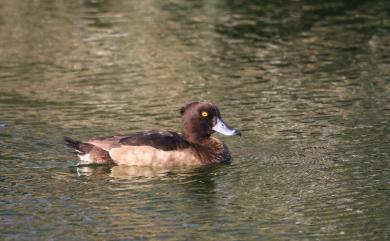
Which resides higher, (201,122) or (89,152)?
(201,122)

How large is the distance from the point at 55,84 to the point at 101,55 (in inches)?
107

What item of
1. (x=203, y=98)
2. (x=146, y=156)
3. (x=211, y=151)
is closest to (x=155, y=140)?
(x=146, y=156)

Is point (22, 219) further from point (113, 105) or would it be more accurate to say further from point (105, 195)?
point (113, 105)

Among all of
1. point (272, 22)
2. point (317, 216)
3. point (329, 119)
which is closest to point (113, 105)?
point (329, 119)

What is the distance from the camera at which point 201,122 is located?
1536cm

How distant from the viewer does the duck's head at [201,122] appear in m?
15.3

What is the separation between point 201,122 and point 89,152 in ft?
5.45

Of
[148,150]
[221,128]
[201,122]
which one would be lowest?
[148,150]

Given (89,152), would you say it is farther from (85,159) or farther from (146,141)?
(146,141)

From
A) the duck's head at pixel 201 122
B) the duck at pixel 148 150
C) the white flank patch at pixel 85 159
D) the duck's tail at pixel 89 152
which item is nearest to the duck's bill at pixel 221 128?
the duck's head at pixel 201 122

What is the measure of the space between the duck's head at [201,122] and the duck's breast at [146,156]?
1.74ft

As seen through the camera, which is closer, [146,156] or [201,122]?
[146,156]

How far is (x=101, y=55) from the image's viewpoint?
22.8 meters

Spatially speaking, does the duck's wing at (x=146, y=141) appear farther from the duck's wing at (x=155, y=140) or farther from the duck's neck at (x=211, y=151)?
the duck's neck at (x=211, y=151)
